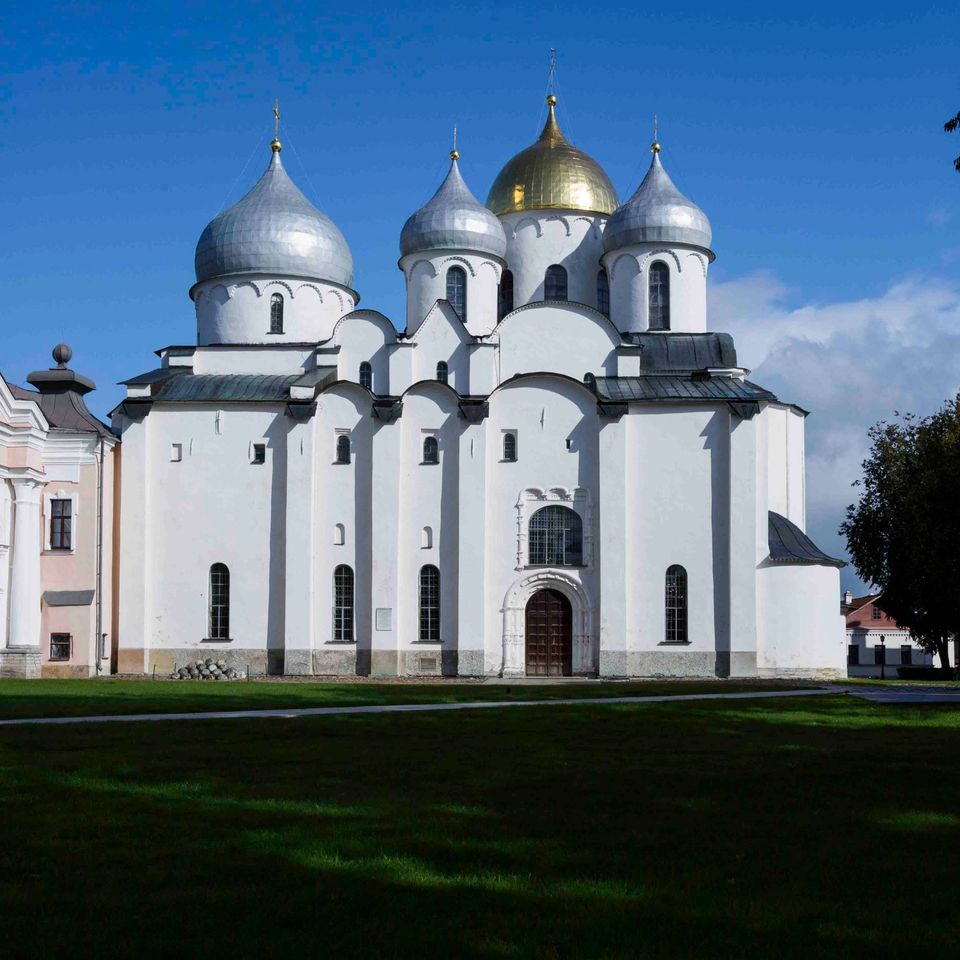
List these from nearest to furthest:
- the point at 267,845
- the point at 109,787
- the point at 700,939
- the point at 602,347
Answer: the point at 700,939, the point at 267,845, the point at 109,787, the point at 602,347

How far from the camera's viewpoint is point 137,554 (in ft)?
A: 137

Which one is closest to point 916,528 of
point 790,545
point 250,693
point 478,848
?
point 790,545

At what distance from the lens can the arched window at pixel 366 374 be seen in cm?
4344

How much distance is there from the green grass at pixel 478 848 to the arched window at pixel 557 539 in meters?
23.8

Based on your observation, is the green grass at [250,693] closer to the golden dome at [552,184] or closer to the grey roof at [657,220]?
the grey roof at [657,220]

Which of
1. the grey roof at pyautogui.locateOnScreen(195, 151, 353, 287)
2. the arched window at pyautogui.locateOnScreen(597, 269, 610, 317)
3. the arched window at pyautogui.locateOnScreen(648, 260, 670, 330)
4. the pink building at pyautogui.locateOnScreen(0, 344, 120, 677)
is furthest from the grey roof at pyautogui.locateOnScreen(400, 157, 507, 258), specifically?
the pink building at pyautogui.locateOnScreen(0, 344, 120, 677)

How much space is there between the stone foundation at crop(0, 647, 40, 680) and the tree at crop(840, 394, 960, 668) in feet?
86.6

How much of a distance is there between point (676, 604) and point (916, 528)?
10.1 metres

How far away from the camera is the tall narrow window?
41.2 metres

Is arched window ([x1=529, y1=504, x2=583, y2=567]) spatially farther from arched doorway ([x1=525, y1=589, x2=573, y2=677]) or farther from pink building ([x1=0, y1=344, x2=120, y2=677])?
pink building ([x1=0, y1=344, x2=120, y2=677])

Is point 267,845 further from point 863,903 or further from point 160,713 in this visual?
point 160,713

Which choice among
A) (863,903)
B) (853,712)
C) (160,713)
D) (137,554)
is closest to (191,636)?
(137,554)

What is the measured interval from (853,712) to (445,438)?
810 inches

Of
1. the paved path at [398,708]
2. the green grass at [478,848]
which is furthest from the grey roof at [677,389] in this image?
the green grass at [478,848]
